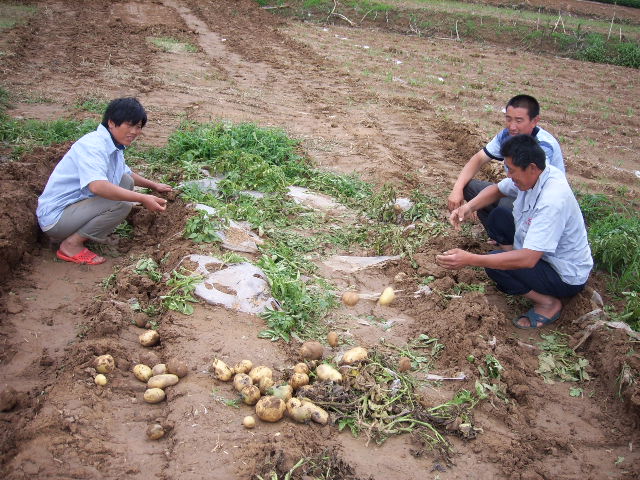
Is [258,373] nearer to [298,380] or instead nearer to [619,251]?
[298,380]

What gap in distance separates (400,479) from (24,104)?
7.30 metres

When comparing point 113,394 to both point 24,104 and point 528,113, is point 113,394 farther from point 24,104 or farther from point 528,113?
point 24,104

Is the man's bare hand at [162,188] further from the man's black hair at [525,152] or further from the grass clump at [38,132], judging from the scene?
the man's black hair at [525,152]

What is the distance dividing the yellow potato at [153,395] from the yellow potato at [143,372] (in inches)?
5.4

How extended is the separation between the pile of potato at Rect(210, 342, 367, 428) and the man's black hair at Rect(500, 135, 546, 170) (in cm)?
170

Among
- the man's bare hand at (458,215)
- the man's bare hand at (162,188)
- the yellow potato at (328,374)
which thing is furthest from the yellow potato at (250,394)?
the man's bare hand at (162,188)

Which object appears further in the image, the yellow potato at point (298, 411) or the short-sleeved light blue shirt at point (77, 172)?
the short-sleeved light blue shirt at point (77, 172)

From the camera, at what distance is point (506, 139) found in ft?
16.7

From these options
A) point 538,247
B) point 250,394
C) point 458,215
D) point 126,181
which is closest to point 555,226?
point 538,247

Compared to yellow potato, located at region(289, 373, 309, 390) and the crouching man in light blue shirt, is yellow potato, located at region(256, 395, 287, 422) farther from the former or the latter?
the crouching man in light blue shirt

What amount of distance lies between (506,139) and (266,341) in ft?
9.54

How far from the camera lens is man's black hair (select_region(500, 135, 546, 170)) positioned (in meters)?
3.89

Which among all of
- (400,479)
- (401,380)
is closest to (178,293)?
(401,380)

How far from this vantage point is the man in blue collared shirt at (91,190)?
174 inches
